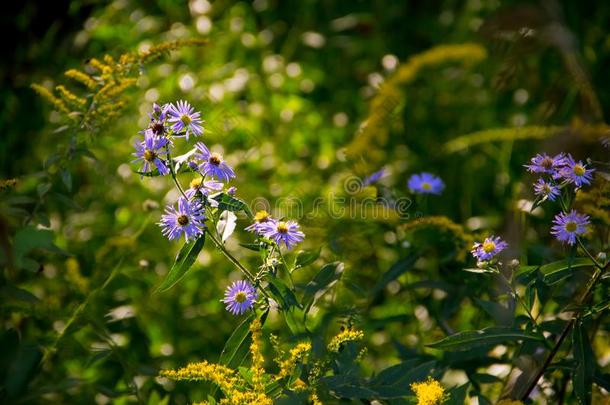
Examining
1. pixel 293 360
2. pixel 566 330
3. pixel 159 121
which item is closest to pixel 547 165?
pixel 566 330

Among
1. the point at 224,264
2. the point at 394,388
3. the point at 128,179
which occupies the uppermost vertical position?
the point at 128,179

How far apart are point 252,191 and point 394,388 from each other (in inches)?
44.1

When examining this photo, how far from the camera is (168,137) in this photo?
1314mm

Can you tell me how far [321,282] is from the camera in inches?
58.8

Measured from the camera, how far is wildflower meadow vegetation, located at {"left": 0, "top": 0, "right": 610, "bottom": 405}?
1.34m

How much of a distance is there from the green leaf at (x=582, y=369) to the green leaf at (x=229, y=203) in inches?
24.1

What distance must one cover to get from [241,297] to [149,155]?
0.28 metres

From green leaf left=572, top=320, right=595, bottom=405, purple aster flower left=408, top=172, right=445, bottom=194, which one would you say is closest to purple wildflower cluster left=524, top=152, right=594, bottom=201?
green leaf left=572, top=320, right=595, bottom=405

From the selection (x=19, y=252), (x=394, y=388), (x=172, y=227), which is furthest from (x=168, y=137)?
(x=394, y=388)

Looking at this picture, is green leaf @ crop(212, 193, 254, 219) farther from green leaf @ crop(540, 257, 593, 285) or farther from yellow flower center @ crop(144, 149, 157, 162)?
green leaf @ crop(540, 257, 593, 285)

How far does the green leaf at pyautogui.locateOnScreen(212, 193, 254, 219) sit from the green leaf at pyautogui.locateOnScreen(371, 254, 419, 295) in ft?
1.74

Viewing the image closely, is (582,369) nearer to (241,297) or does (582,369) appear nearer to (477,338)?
Result: (477,338)

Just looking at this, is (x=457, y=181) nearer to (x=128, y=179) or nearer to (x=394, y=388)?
(x=128, y=179)

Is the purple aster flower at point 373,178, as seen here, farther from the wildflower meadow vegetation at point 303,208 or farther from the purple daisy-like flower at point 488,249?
the purple daisy-like flower at point 488,249
